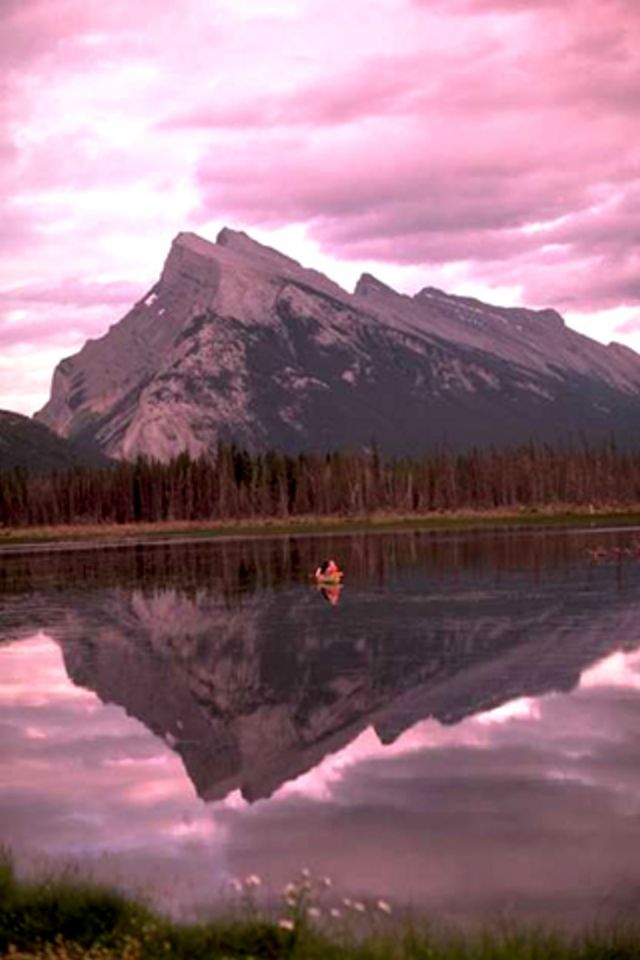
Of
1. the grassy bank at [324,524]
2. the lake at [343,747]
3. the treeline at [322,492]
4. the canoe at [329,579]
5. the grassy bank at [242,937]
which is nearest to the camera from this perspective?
the grassy bank at [242,937]

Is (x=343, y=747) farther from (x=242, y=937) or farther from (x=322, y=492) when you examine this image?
(x=322, y=492)

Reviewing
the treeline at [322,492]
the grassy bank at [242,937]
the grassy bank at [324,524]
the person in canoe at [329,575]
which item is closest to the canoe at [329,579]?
the person in canoe at [329,575]

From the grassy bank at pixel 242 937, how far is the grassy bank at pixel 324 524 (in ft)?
391

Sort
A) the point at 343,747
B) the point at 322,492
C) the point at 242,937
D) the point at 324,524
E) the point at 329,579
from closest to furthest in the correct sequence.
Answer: the point at 242,937 → the point at 343,747 → the point at 329,579 → the point at 324,524 → the point at 322,492

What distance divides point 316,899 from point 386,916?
102 cm

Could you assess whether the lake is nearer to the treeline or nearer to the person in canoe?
the person in canoe

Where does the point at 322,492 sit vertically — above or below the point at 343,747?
above

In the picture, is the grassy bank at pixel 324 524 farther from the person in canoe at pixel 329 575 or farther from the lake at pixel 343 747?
the lake at pixel 343 747

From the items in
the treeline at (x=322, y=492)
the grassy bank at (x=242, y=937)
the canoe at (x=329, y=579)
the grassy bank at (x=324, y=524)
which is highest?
the treeline at (x=322, y=492)

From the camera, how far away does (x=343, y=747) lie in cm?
2370

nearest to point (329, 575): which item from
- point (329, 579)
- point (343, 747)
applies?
point (329, 579)

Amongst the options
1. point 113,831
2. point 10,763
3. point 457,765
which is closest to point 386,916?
point 113,831

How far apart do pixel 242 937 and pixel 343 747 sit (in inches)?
450

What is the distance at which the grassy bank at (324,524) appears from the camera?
140 metres
